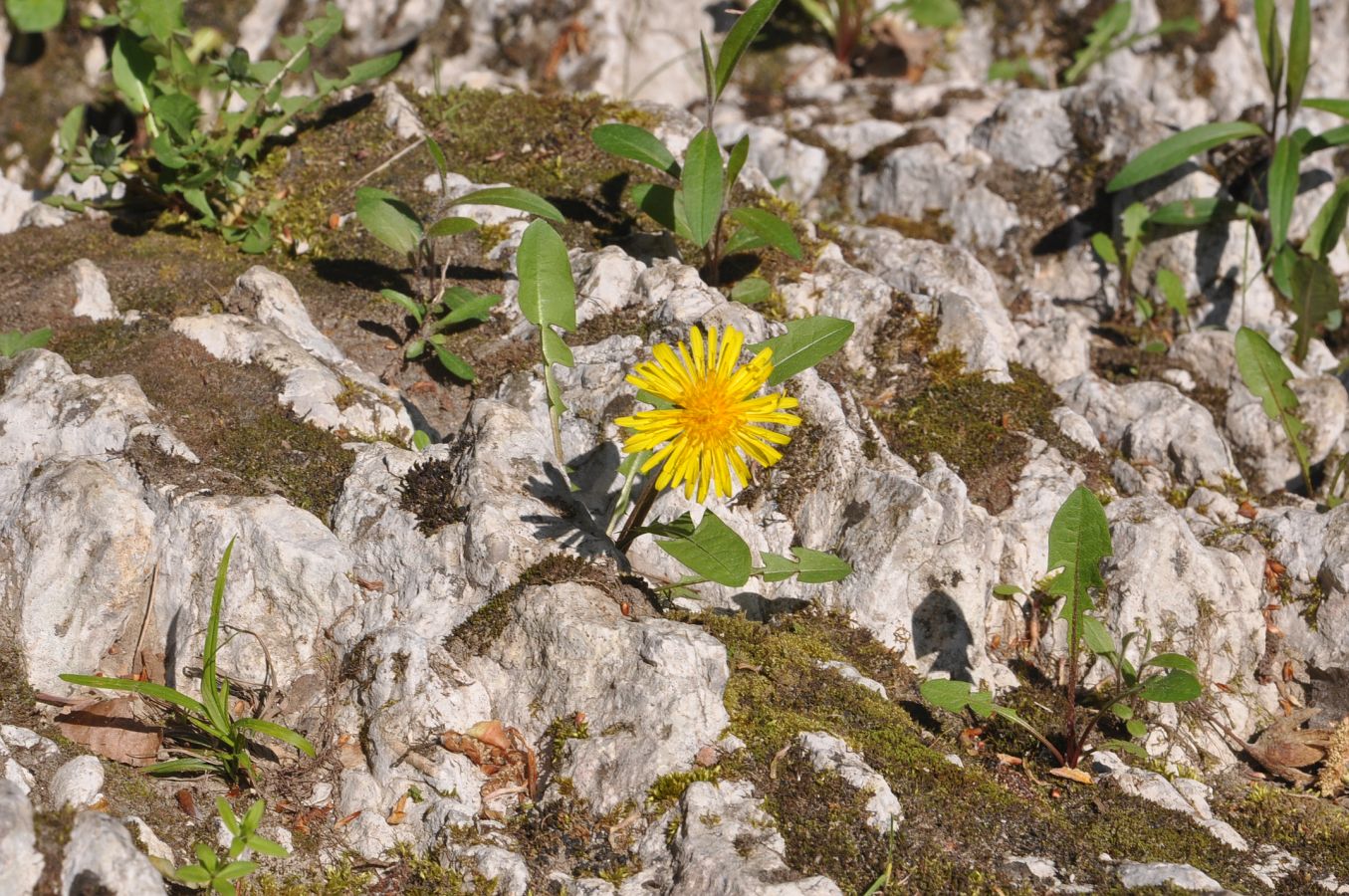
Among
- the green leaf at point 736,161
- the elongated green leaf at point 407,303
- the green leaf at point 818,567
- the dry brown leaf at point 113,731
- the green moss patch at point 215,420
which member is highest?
the green leaf at point 736,161

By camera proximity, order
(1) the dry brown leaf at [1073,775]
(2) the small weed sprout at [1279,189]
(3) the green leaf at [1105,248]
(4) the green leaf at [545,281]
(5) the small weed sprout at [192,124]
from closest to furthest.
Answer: (1) the dry brown leaf at [1073,775]
(4) the green leaf at [545,281]
(5) the small weed sprout at [192,124]
(2) the small weed sprout at [1279,189]
(3) the green leaf at [1105,248]

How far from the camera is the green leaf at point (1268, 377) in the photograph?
556 centimetres

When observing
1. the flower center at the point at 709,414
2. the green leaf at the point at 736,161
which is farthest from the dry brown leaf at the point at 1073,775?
the green leaf at the point at 736,161

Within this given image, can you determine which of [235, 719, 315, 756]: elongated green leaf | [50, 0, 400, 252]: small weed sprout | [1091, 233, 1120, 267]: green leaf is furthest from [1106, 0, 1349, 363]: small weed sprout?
[235, 719, 315, 756]: elongated green leaf

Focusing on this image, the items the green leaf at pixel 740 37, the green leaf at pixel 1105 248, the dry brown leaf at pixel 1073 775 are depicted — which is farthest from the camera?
the green leaf at pixel 1105 248

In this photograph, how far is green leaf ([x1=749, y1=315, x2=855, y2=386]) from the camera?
14.0 ft

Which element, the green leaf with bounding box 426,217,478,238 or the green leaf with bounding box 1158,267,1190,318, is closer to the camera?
the green leaf with bounding box 426,217,478,238

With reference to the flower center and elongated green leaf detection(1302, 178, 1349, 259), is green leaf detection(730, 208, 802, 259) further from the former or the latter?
elongated green leaf detection(1302, 178, 1349, 259)

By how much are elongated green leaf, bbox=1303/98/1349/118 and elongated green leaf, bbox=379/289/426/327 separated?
17.8 feet

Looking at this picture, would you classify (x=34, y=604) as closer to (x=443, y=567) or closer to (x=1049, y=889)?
(x=443, y=567)

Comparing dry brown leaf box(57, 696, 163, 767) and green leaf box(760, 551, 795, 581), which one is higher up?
green leaf box(760, 551, 795, 581)

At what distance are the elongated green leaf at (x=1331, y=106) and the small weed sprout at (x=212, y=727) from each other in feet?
21.4

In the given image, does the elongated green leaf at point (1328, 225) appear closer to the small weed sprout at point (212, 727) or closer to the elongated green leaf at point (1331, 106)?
the elongated green leaf at point (1331, 106)

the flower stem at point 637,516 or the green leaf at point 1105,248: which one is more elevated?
the green leaf at point 1105,248
